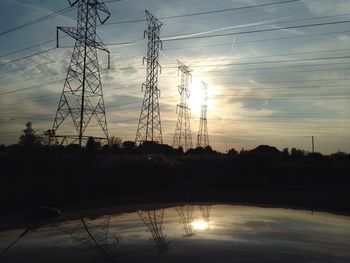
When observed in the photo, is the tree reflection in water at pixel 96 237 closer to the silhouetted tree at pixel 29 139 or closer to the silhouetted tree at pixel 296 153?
the silhouetted tree at pixel 29 139

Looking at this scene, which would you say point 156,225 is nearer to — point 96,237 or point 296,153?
point 96,237

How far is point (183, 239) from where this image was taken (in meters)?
6.16

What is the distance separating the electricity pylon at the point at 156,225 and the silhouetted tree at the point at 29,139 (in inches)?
1010

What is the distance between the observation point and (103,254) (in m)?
5.23

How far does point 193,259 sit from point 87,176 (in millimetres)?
28479

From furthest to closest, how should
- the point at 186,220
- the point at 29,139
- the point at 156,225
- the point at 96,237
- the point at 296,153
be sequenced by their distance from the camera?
the point at 296,153, the point at 29,139, the point at 186,220, the point at 156,225, the point at 96,237

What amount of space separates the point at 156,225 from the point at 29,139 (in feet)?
93.1

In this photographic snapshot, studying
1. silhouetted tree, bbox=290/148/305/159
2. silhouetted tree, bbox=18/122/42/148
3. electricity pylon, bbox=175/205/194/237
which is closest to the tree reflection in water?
electricity pylon, bbox=175/205/194/237

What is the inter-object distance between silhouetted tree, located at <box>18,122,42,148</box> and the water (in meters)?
26.3

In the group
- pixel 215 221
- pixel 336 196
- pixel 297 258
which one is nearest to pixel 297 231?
pixel 215 221

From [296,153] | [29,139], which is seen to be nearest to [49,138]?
[29,139]

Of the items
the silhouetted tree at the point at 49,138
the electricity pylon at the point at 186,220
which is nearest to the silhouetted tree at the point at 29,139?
the silhouetted tree at the point at 49,138

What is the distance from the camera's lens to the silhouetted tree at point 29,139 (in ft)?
111

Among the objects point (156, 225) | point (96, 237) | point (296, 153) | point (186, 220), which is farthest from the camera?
point (296, 153)
